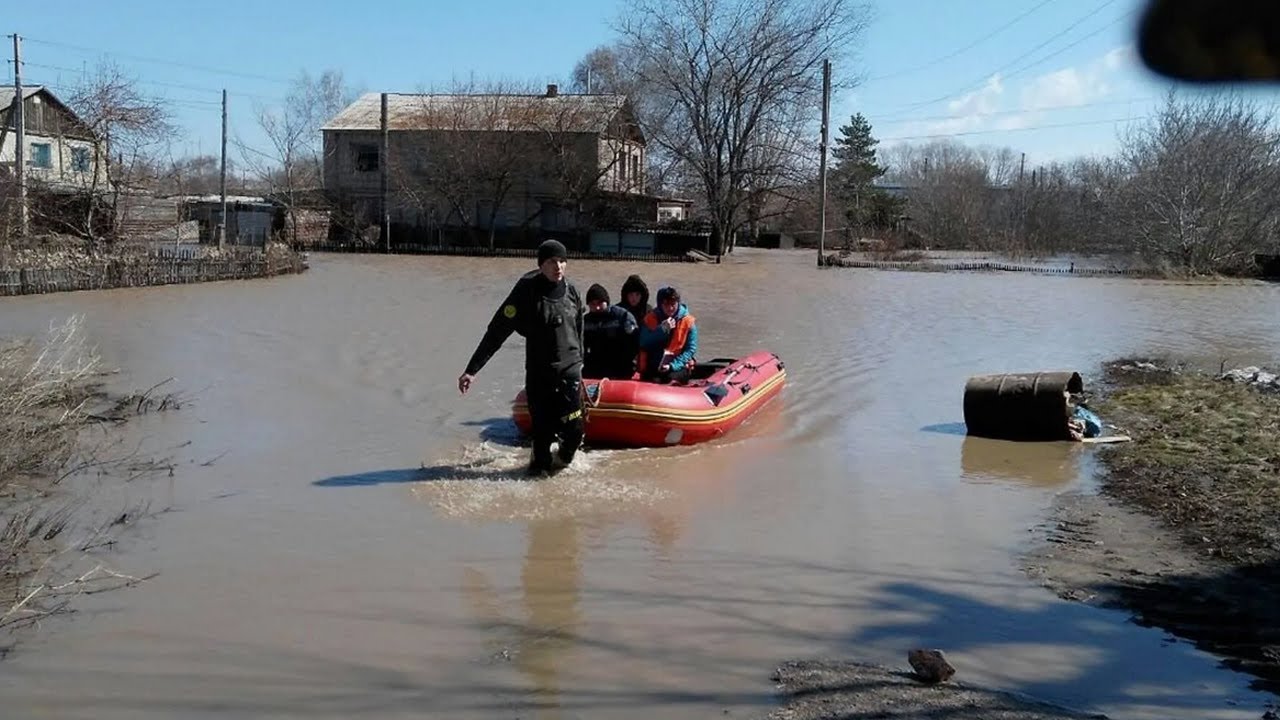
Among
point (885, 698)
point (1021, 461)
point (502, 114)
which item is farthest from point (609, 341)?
point (502, 114)

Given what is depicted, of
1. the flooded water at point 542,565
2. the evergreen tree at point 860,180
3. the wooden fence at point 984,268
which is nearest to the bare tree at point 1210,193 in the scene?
the wooden fence at point 984,268

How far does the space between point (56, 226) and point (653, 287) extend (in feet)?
49.5

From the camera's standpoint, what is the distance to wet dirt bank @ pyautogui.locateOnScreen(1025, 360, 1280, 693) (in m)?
5.56

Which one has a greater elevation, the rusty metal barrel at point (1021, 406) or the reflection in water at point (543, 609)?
the rusty metal barrel at point (1021, 406)

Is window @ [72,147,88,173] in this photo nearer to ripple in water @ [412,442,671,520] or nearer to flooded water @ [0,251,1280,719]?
flooded water @ [0,251,1280,719]

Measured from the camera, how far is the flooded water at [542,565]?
15.9 feet

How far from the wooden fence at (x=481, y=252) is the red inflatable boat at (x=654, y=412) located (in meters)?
30.7

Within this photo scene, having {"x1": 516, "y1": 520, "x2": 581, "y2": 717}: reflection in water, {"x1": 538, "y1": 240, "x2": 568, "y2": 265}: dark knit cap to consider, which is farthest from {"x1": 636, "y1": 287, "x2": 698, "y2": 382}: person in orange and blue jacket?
{"x1": 516, "y1": 520, "x2": 581, "y2": 717}: reflection in water

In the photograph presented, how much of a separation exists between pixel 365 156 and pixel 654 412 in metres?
43.0

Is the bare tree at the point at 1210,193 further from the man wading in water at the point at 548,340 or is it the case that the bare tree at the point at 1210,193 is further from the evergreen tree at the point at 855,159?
the man wading in water at the point at 548,340

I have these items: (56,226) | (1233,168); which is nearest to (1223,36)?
(56,226)

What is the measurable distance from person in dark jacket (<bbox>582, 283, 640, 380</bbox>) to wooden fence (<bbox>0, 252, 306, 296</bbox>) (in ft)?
51.8

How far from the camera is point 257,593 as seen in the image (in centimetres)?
598

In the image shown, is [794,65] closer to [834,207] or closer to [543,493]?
[834,207]
